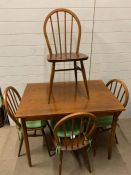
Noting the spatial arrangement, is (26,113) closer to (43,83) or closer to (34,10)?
(43,83)

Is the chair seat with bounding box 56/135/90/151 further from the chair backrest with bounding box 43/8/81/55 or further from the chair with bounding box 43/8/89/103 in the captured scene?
the chair backrest with bounding box 43/8/81/55

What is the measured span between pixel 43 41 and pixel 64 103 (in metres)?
0.82

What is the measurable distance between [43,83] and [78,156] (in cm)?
95

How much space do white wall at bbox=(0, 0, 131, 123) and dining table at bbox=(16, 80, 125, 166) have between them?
9.5 inches

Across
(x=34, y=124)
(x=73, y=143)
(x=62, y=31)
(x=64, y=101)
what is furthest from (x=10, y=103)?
(x=62, y=31)

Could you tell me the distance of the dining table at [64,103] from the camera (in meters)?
1.61

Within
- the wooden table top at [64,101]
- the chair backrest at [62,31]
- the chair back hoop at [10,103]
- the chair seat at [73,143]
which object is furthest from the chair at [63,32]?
the chair back hoop at [10,103]

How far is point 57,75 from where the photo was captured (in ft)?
7.64

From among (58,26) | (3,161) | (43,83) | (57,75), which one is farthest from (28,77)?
(3,161)

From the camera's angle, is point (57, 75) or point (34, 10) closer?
point (34, 10)

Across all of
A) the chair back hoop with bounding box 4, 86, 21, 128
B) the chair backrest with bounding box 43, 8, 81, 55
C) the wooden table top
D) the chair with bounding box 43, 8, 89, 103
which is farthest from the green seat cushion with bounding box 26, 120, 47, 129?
the chair backrest with bounding box 43, 8, 81, 55

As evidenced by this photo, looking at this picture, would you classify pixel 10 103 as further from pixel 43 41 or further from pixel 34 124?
pixel 43 41

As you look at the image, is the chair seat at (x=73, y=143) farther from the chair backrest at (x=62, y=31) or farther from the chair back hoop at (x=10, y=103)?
the chair backrest at (x=62, y=31)

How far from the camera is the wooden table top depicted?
161 centimetres
